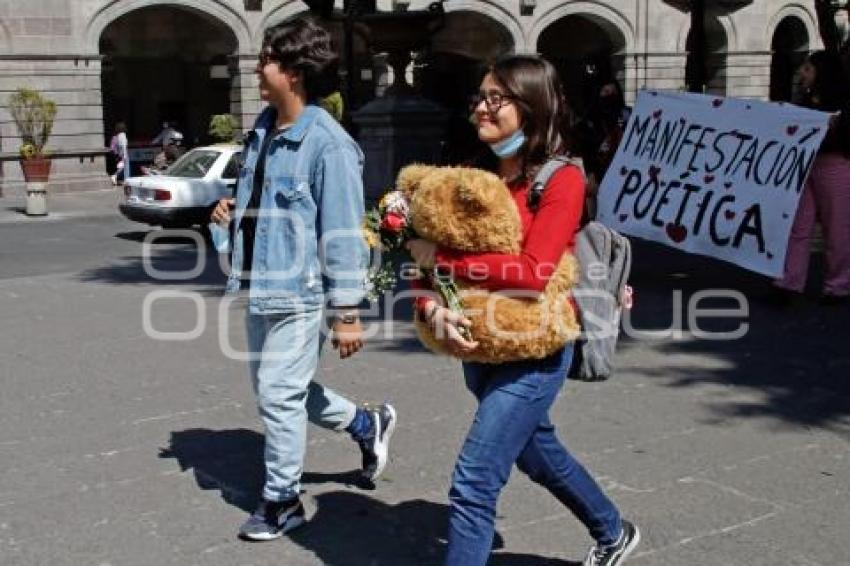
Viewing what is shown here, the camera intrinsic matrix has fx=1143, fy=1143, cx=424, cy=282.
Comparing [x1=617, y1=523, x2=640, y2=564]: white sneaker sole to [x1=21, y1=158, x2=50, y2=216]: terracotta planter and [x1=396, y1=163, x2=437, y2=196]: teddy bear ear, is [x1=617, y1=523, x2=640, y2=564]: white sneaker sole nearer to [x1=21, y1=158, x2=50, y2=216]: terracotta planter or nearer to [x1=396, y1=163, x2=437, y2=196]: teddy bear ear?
[x1=396, y1=163, x2=437, y2=196]: teddy bear ear

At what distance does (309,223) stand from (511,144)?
1062 mm

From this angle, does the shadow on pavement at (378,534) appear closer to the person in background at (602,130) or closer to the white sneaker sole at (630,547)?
the white sneaker sole at (630,547)

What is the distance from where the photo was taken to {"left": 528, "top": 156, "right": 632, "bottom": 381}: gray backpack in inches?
140

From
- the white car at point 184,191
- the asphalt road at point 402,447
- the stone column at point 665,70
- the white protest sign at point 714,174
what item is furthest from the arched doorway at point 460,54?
the asphalt road at point 402,447

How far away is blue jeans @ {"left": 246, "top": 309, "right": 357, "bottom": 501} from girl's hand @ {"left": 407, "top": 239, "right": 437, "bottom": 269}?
0.87 meters

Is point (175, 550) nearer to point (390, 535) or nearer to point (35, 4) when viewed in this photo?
point (390, 535)

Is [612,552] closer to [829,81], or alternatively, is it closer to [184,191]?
[829,81]

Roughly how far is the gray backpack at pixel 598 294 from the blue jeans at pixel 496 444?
90 millimetres

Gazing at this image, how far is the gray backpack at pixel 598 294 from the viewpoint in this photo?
11.7 ft

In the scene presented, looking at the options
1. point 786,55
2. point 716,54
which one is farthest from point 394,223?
point 786,55

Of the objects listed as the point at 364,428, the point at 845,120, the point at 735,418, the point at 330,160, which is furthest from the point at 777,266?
the point at 330,160

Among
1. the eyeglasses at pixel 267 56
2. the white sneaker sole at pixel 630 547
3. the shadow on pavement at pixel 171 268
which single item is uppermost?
the eyeglasses at pixel 267 56

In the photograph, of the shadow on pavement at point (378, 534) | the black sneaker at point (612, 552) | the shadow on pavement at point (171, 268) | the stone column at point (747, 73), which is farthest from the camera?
the stone column at point (747, 73)

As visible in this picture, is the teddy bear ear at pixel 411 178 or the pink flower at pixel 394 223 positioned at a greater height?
the teddy bear ear at pixel 411 178
